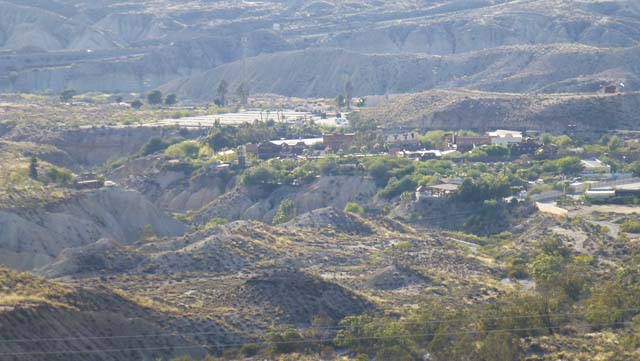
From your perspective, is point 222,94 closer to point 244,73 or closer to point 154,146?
point 244,73

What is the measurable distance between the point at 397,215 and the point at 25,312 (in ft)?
117

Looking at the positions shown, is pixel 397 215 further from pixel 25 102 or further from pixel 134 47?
pixel 134 47

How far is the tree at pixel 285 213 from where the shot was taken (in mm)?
81062

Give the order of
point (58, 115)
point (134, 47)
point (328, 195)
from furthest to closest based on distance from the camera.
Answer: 1. point (134, 47)
2. point (58, 115)
3. point (328, 195)

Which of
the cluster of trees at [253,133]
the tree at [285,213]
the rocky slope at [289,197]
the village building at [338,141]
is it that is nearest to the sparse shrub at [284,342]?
the tree at [285,213]

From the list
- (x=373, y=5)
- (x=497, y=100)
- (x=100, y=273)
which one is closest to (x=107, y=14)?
(x=373, y=5)

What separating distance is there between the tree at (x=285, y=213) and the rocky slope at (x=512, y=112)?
29331 mm

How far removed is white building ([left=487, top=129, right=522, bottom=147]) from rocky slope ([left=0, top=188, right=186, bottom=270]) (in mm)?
26566

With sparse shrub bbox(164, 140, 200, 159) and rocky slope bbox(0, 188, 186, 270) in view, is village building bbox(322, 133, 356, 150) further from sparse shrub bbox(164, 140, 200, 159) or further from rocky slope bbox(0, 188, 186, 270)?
rocky slope bbox(0, 188, 186, 270)

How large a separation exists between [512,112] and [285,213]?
112ft

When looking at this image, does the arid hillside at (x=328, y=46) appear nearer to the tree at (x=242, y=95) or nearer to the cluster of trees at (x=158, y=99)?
the cluster of trees at (x=158, y=99)

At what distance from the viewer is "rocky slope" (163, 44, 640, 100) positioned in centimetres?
13562

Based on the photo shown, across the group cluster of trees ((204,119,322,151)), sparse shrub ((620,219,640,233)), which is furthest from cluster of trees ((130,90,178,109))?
sparse shrub ((620,219,640,233))

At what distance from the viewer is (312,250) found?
68625mm
